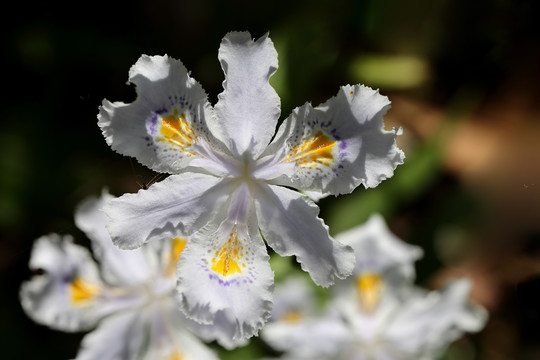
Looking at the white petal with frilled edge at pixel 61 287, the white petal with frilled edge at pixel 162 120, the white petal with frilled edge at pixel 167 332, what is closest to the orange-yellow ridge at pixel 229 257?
the white petal with frilled edge at pixel 162 120

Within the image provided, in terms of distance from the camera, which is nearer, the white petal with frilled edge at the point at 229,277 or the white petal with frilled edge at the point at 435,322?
the white petal with frilled edge at the point at 229,277

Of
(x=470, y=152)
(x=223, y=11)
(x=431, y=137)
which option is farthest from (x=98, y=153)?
(x=470, y=152)

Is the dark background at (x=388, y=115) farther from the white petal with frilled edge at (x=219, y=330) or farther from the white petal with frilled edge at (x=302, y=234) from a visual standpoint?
the white petal with frilled edge at (x=302, y=234)

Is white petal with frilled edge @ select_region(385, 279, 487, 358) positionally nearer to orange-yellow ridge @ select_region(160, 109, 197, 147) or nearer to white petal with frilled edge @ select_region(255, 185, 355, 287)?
white petal with frilled edge @ select_region(255, 185, 355, 287)

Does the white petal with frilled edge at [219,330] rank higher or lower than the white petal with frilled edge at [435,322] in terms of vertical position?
lower

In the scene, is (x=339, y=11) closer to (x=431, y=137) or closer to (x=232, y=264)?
(x=431, y=137)

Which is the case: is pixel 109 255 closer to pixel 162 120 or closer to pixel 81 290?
pixel 81 290

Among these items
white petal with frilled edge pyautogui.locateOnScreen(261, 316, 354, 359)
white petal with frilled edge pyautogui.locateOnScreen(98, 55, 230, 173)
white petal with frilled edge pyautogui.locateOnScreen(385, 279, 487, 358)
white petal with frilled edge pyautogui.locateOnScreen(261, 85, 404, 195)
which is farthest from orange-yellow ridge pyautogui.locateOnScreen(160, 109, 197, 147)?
white petal with frilled edge pyautogui.locateOnScreen(385, 279, 487, 358)

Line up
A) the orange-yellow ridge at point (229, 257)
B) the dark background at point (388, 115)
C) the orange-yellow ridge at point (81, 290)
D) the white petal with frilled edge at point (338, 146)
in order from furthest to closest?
the dark background at point (388, 115)
the orange-yellow ridge at point (81, 290)
the orange-yellow ridge at point (229, 257)
the white petal with frilled edge at point (338, 146)
